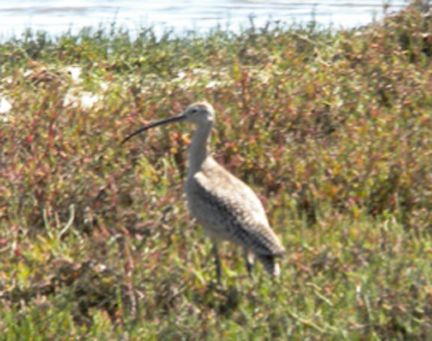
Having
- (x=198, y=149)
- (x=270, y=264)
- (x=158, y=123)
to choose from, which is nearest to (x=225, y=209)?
(x=270, y=264)

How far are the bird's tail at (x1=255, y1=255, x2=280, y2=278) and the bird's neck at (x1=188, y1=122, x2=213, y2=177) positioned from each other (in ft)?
3.22

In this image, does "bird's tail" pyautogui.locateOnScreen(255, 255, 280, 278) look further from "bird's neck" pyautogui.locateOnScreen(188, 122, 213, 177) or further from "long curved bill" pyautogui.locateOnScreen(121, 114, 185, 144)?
"long curved bill" pyautogui.locateOnScreen(121, 114, 185, 144)

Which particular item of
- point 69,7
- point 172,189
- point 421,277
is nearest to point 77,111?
point 172,189

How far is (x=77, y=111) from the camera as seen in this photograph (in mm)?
7988

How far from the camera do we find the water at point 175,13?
1259 cm

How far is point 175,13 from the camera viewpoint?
13547mm

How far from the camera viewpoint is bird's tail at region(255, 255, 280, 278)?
598cm

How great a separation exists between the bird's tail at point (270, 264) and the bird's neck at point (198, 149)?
983mm

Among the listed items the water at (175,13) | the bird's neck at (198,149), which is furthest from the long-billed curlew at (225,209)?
the water at (175,13)

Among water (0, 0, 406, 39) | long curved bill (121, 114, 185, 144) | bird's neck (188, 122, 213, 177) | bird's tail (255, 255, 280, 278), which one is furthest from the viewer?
water (0, 0, 406, 39)

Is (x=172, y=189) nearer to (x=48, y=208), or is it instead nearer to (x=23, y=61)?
(x=48, y=208)

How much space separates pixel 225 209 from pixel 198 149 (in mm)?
698

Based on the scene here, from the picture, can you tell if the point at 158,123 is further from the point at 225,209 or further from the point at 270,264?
the point at 270,264

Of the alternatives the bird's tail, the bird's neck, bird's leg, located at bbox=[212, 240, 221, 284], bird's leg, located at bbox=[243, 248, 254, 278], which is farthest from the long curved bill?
the bird's tail
